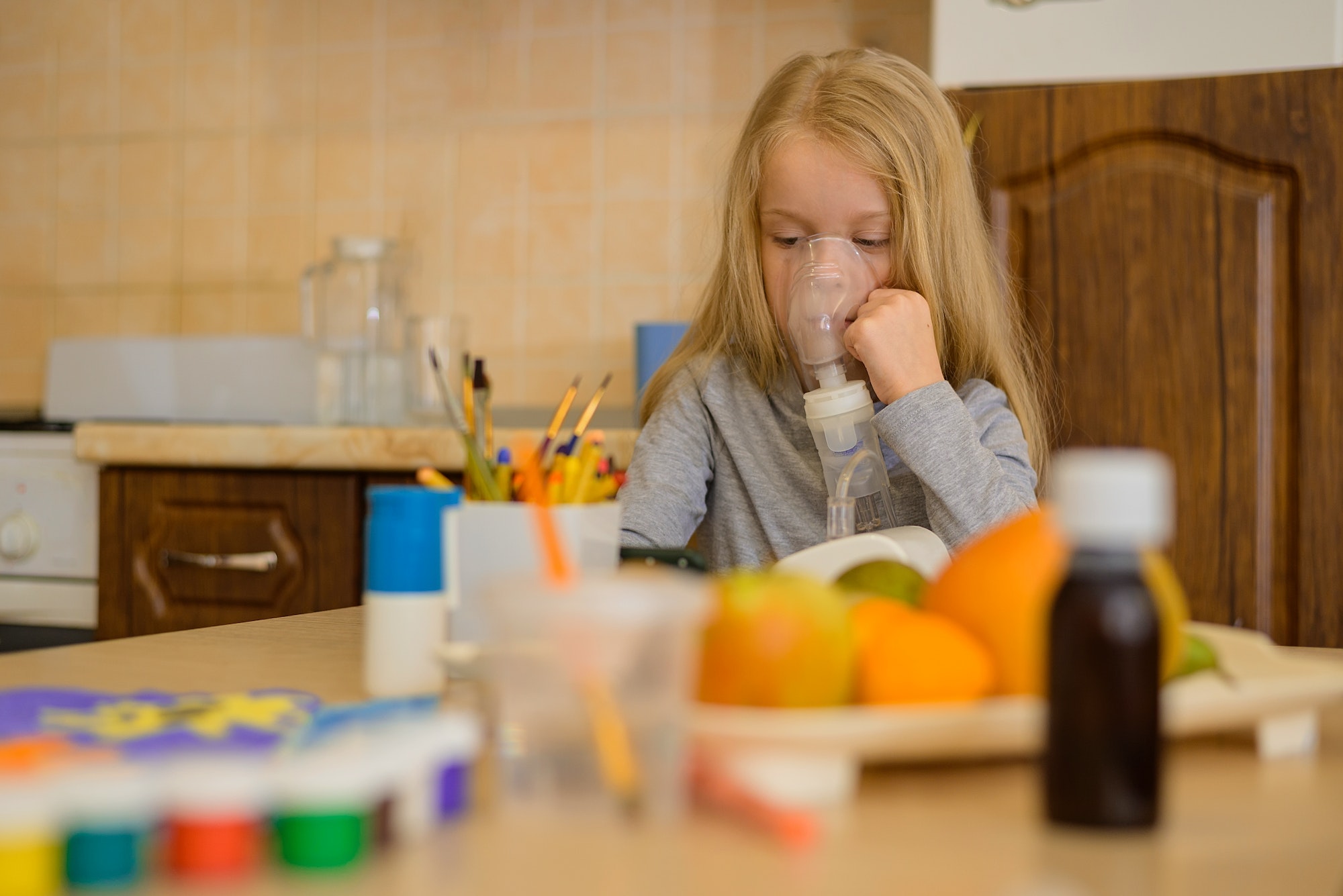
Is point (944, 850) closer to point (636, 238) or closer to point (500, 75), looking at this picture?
point (636, 238)

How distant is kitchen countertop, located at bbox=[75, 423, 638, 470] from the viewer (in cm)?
189

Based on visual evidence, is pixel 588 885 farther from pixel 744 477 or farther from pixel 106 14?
pixel 106 14

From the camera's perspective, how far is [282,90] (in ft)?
9.01

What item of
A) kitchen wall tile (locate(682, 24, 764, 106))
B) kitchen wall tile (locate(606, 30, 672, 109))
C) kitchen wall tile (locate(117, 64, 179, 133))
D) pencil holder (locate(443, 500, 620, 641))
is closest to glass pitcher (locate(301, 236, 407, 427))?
kitchen wall tile (locate(606, 30, 672, 109))

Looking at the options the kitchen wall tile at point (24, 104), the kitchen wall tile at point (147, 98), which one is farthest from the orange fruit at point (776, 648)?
the kitchen wall tile at point (24, 104)

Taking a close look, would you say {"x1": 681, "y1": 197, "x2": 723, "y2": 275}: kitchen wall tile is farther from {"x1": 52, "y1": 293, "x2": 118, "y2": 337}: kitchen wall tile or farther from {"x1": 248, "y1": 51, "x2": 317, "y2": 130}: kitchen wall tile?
{"x1": 52, "y1": 293, "x2": 118, "y2": 337}: kitchen wall tile

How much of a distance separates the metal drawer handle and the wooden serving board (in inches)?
62.1

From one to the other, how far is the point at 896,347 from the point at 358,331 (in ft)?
4.58

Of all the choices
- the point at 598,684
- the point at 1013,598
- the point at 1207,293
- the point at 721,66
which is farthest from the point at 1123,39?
the point at 598,684

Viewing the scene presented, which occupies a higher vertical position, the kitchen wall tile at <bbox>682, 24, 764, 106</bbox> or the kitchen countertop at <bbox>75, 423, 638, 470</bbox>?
the kitchen wall tile at <bbox>682, 24, 764, 106</bbox>

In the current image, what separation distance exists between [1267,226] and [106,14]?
7.92 ft

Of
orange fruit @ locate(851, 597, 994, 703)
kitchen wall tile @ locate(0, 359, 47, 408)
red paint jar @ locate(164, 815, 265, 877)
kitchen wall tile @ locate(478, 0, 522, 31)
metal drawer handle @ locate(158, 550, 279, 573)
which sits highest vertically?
kitchen wall tile @ locate(478, 0, 522, 31)

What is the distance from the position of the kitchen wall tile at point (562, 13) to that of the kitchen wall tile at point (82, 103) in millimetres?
1020

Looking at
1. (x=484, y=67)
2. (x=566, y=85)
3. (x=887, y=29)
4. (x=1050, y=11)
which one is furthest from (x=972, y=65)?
(x=484, y=67)
